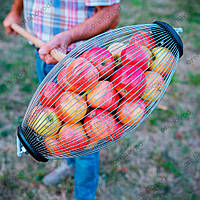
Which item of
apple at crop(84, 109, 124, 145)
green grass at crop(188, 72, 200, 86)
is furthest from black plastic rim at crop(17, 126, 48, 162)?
green grass at crop(188, 72, 200, 86)

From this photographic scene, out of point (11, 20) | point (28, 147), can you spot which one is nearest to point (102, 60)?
point (28, 147)

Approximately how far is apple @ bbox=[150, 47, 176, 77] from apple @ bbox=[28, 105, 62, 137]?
576mm

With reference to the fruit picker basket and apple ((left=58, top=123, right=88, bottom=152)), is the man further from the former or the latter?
apple ((left=58, top=123, right=88, bottom=152))

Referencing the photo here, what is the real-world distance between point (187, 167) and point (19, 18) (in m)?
2.31

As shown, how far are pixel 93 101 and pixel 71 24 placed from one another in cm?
84

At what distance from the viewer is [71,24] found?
1596mm

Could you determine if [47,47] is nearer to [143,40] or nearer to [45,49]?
[45,49]

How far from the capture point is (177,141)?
2553 mm

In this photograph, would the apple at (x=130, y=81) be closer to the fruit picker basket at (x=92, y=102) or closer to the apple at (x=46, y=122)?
the fruit picker basket at (x=92, y=102)

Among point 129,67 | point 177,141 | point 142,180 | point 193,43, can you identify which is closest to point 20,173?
point 142,180

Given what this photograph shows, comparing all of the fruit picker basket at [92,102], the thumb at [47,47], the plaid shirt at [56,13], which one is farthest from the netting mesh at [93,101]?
the plaid shirt at [56,13]

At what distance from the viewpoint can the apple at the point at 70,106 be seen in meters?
0.99

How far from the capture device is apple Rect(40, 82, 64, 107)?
41.6 inches

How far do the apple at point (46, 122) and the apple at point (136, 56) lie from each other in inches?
18.1
